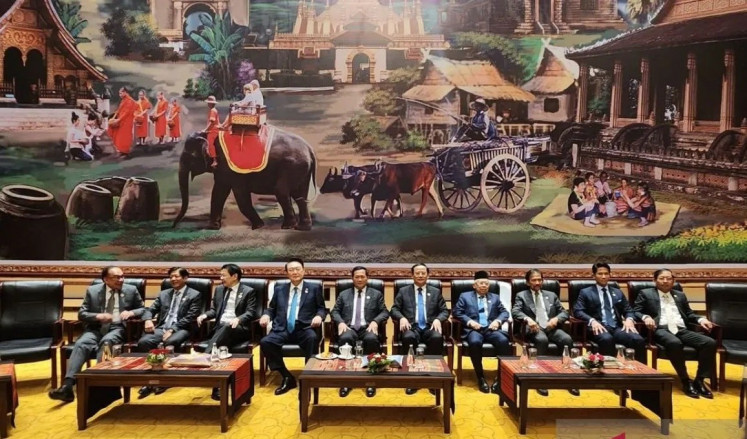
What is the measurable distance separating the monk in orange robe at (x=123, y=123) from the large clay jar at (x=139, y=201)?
432 mm

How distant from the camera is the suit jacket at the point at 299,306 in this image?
4.73 meters

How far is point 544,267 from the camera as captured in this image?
5.98 meters

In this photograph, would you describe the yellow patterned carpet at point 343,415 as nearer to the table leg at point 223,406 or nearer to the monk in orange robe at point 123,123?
the table leg at point 223,406

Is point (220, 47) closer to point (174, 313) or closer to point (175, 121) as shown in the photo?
point (175, 121)

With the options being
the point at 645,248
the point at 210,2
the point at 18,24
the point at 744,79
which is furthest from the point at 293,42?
the point at 744,79

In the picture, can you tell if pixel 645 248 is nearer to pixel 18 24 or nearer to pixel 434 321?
pixel 434 321

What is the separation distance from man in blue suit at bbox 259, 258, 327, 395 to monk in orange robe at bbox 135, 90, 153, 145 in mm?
2673

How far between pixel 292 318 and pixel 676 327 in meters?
3.52

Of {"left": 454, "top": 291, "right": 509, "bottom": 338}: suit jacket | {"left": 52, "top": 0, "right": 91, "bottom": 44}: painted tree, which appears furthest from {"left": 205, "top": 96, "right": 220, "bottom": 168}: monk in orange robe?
{"left": 454, "top": 291, "right": 509, "bottom": 338}: suit jacket

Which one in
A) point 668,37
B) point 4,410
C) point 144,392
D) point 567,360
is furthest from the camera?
point 668,37

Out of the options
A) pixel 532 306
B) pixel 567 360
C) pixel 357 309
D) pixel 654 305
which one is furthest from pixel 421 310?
pixel 654 305

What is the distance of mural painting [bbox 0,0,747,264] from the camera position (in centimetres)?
601

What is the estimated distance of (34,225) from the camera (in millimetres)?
6090

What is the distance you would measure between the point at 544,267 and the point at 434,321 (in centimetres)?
201
